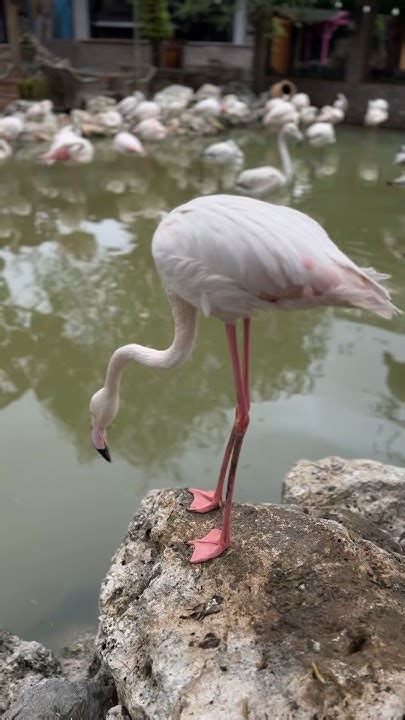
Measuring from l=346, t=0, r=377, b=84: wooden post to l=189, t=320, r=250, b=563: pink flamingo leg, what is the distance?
17741 mm

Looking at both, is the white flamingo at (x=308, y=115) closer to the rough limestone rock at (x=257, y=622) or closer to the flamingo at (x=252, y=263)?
the flamingo at (x=252, y=263)

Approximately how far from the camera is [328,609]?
191 centimetres

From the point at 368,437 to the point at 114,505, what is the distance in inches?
69.4

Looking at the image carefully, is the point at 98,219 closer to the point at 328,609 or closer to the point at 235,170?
the point at 235,170

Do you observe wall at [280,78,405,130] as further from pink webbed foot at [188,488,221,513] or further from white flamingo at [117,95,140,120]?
pink webbed foot at [188,488,221,513]

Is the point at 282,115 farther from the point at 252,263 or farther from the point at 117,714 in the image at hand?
the point at 117,714

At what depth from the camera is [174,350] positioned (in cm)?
222

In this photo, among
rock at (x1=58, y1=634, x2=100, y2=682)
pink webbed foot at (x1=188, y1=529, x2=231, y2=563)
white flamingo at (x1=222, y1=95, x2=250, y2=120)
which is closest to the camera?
pink webbed foot at (x1=188, y1=529, x2=231, y2=563)

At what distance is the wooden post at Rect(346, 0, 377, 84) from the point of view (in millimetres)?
16750

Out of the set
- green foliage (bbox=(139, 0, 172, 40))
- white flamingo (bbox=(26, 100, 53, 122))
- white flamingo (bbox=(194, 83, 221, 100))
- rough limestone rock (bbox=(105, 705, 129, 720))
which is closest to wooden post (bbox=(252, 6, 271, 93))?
white flamingo (bbox=(194, 83, 221, 100))

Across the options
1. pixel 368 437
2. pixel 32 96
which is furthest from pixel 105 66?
pixel 368 437

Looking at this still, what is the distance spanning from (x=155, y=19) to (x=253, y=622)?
729 inches

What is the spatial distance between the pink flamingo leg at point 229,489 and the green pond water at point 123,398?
1.00 meters

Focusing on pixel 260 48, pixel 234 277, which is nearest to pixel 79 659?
pixel 234 277
